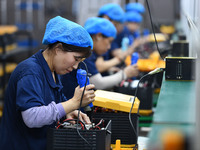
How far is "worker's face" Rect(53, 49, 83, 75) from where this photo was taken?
2078mm

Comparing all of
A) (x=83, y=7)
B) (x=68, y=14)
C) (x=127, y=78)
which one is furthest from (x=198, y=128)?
(x=68, y=14)

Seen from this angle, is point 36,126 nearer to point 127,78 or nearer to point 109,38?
point 109,38

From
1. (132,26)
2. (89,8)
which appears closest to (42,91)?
(132,26)

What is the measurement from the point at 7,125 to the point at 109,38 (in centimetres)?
155

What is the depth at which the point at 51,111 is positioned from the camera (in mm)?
1896

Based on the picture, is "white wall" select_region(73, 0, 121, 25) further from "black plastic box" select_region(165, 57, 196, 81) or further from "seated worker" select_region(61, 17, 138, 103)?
"black plastic box" select_region(165, 57, 196, 81)

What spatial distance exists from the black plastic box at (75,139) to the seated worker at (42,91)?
0.16 m

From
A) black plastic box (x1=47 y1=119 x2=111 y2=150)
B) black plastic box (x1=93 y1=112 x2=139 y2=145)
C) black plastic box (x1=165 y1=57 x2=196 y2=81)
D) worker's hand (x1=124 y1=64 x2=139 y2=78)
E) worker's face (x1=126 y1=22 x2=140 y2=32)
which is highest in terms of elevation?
worker's face (x1=126 y1=22 x2=140 y2=32)

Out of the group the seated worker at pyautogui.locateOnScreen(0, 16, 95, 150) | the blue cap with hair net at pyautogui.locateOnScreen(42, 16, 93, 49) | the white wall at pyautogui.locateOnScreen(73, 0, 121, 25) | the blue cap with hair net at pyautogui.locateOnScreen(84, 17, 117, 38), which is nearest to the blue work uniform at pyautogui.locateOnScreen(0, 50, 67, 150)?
the seated worker at pyautogui.locateOnScreen(0, 16, 95, 150)

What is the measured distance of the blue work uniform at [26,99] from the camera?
6.18 feet

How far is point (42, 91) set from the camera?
203 centimetres

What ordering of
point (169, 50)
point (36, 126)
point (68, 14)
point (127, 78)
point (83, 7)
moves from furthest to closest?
point (68, 14)
point (83, 7)
point (169, 50)
point (127, 78)
point (36, 126)

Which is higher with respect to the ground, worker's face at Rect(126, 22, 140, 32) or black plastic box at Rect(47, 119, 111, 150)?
worker's face at Rect(126, 22, 140, 32)

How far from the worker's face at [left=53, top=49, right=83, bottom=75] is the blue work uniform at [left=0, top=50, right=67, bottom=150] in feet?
0.21
